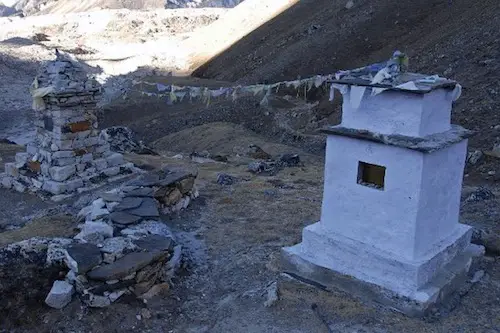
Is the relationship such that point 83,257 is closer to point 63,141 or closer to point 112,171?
point 63,141

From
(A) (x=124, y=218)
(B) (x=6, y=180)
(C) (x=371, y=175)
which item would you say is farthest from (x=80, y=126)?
(C) (x=371, y=175)

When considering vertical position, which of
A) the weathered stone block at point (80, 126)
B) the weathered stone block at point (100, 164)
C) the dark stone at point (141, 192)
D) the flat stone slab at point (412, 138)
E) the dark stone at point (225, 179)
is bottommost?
the dark stone at point (225, 179)

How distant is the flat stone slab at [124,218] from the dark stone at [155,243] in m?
0.67

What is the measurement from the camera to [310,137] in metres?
19.2

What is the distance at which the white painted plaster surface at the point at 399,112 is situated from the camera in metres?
5.81

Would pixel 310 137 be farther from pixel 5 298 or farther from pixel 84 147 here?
pixel 5 298

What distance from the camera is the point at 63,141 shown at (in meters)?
11.4

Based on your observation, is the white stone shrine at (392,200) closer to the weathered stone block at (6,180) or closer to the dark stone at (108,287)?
the dark stone at (108,287)

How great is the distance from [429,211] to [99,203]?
199 inches

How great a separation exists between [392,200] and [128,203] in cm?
427

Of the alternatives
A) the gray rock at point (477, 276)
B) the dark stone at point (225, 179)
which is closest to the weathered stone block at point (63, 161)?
the dark stone at point (225, 179)

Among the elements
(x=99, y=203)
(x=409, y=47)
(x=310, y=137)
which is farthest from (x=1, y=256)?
(x=409, y=47)

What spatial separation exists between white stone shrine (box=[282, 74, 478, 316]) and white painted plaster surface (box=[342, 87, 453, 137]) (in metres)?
0.01

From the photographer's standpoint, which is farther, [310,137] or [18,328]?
[310,137]
